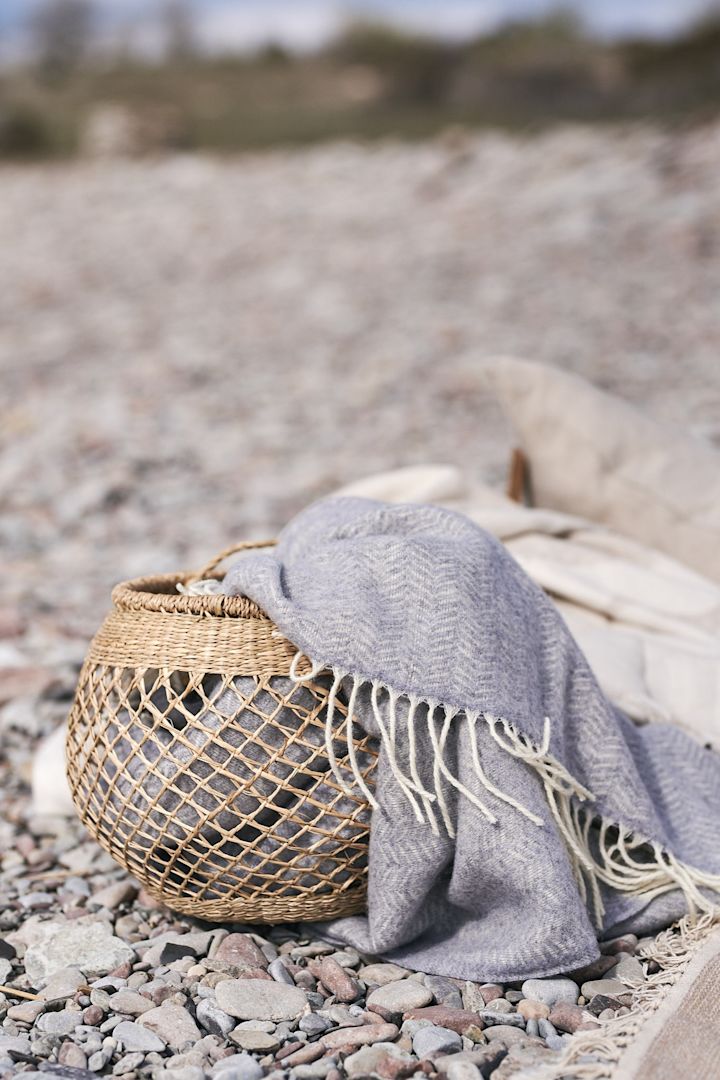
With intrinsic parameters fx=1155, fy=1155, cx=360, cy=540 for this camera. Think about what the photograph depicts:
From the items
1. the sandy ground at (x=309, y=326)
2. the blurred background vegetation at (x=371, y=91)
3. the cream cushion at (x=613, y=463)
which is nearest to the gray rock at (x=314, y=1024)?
the cream cushion at (x=613, y=463)

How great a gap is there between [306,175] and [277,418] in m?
7.70

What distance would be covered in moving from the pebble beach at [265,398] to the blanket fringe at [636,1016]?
29mm

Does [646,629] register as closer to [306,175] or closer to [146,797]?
[146,797]

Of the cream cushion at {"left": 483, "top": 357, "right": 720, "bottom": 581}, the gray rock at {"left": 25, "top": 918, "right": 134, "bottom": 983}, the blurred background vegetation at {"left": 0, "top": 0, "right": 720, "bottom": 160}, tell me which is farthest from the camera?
the blurred background vegetation at {"left": 0, "top": 0, "right": 720, "bottom": 160}

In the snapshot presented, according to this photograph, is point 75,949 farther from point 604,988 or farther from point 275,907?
point 604,988

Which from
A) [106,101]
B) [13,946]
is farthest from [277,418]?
[106,101]

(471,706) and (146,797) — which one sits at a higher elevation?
(471,706)

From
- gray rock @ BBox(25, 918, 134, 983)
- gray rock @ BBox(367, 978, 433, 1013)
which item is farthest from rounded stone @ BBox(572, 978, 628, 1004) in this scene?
gray rock @ BBox(25, 918, 134, 983)

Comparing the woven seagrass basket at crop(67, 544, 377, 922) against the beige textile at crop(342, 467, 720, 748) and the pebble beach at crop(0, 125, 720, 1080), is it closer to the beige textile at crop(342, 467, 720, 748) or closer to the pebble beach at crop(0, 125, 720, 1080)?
the pebble beach at crop(0, 125, 720, 1080)

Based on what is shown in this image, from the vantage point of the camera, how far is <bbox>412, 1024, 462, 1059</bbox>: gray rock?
5.81ft

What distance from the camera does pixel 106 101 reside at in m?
22.8

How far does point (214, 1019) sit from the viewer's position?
187 cm

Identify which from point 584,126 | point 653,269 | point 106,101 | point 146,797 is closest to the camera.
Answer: point 146,797

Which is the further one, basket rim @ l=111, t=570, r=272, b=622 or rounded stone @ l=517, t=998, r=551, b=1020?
basket rim @ l=111, t=570, r=272, b=622
